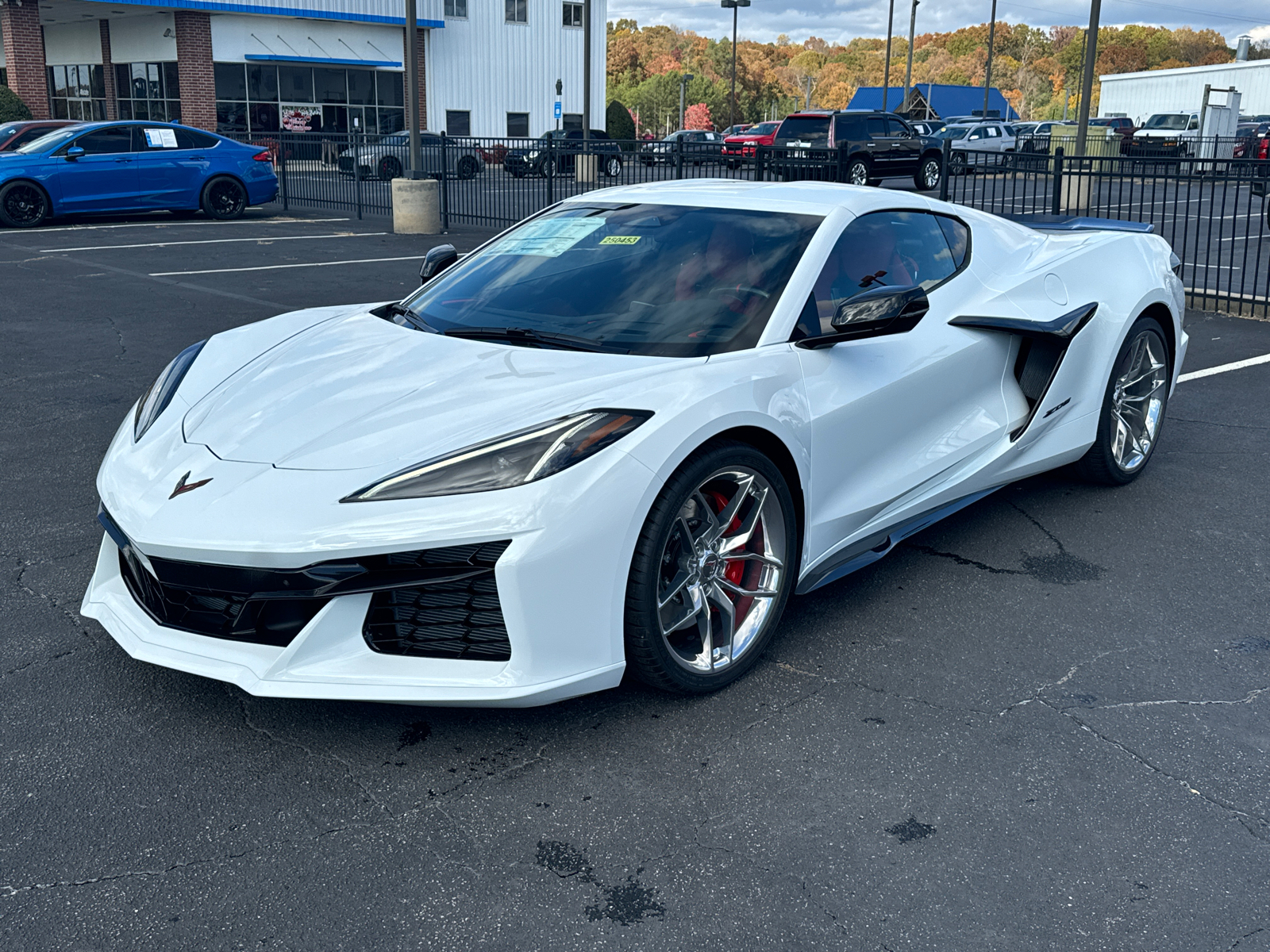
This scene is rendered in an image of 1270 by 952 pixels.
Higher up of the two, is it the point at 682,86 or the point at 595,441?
the point at 682,86

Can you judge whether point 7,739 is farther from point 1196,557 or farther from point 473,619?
point 1196,557

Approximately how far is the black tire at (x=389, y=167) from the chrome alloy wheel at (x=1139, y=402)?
1657 centimetres

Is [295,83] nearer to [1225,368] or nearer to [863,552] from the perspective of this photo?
[1225,368]

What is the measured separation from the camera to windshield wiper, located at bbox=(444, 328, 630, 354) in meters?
3.65

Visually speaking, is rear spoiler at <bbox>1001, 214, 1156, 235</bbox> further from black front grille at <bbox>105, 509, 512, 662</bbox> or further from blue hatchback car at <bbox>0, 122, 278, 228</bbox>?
blue hatchback car at <bbox>0, 122, 278, 228</bbox>

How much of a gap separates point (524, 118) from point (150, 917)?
45837 mm

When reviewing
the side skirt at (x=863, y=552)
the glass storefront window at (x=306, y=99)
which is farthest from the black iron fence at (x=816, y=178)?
the glass storefront window at (x=306, y=99)

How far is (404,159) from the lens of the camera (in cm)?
2447

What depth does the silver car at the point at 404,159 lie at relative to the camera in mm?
17906

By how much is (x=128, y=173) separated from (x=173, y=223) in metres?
0.93

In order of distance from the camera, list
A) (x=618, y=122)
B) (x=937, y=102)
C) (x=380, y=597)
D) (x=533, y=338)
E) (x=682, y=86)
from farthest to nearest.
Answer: (x=682, y=86)
(x=937, y=102)
(x=618, y=122)
(x=533, y=338)
(x=380, y=597)

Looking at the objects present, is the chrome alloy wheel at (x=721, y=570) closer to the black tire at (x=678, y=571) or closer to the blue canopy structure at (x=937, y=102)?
the black tire at (x=678, y=571)

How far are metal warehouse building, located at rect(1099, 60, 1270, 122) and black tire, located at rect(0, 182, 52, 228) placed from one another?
54.6 m

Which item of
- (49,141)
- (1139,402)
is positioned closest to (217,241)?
(49,141)
